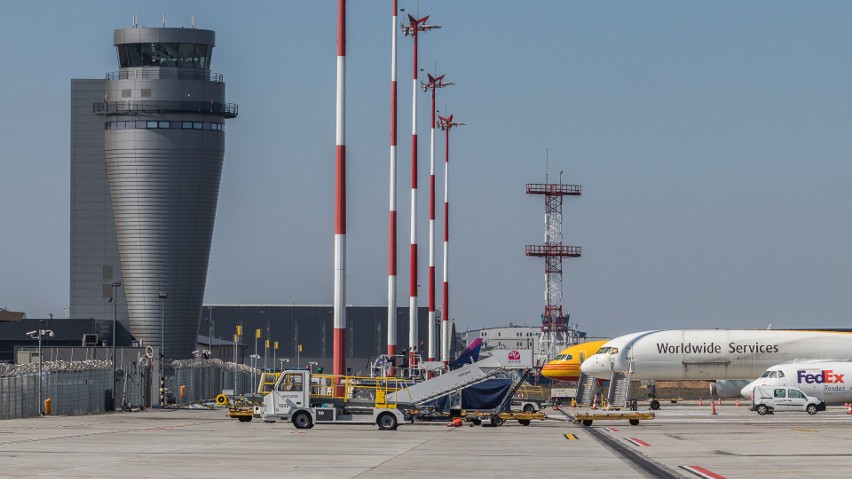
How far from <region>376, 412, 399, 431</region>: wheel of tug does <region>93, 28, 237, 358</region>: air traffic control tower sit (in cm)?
13792

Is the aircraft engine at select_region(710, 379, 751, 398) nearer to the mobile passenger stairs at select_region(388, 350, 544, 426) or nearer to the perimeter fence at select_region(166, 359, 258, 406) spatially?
the perimeter fence at select_region(166, 359, 258, 406)

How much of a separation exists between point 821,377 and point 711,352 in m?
8.56

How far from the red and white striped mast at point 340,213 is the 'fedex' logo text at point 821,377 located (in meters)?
33.0

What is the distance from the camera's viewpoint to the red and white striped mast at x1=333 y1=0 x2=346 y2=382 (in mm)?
52312

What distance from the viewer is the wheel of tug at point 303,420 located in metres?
52.2

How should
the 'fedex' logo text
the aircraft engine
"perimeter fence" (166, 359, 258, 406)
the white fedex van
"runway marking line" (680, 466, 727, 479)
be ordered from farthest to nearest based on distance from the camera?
the aircraft engine → "perimeter fence" (166, 359, 258, 406) → the 'fedex' logo text → the white fedex van → "runway marking line" (680, 466, 727, 479)

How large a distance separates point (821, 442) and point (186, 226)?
151 meters

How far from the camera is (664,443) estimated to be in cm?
4284

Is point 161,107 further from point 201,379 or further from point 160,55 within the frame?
point 201,379

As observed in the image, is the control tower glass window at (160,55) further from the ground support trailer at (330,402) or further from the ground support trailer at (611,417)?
the ground support trailer at (330,402)

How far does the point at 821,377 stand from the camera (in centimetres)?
7650

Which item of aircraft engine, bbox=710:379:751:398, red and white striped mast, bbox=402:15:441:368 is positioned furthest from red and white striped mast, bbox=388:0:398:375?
aircraft engine, bbox=710:379:751:398

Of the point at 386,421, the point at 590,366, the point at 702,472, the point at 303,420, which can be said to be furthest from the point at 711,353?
the point at 702,472

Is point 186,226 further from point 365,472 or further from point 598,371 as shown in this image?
point 365,472
